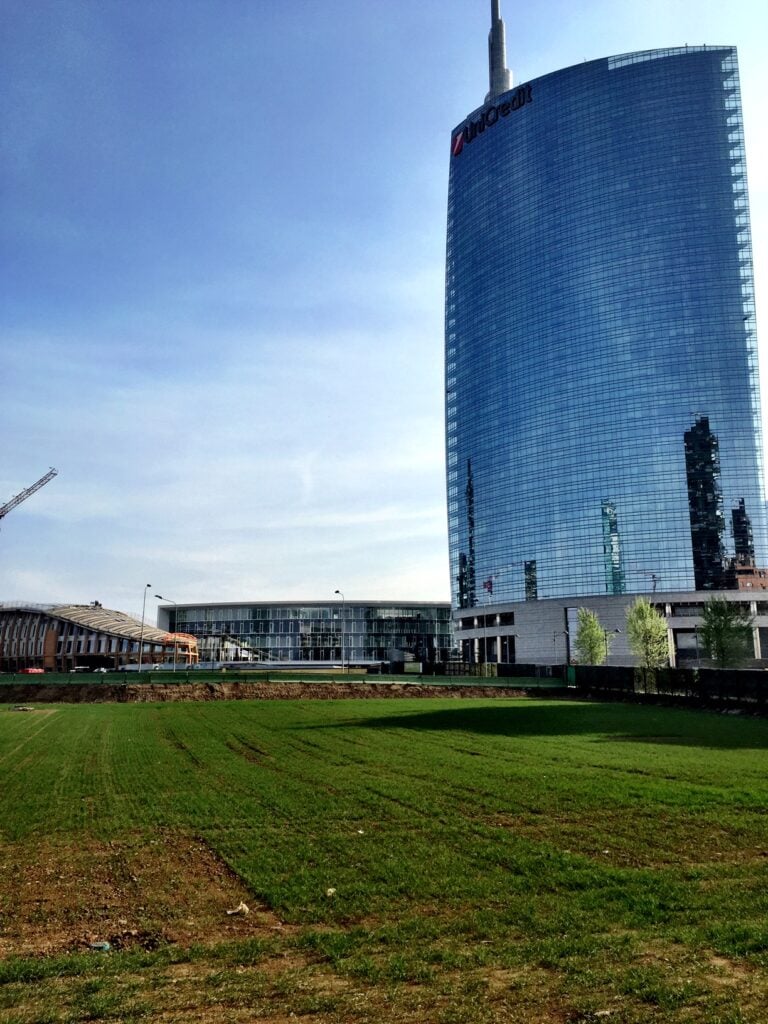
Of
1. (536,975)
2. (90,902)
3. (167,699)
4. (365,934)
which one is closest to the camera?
(536,975)

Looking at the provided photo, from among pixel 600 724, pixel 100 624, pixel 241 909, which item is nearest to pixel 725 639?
pixel 600 724

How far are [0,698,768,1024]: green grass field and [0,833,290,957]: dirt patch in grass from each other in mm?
45

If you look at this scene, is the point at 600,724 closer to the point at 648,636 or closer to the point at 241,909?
the point at 241,909

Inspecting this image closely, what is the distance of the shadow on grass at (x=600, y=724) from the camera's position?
31766mm

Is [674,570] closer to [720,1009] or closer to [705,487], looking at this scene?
[705,487]

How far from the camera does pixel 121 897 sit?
10.9 metres

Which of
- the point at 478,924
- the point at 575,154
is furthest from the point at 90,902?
the point at 575,154

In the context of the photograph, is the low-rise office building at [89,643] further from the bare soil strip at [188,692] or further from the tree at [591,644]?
the bare soil strip at [188,692]

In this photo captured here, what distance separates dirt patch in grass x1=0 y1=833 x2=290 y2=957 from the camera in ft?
30.9

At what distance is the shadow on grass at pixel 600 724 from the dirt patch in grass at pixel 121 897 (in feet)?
73.6

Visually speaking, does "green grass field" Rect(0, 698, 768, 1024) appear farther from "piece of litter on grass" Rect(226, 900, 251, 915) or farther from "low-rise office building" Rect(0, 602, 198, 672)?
"low-rise office building" Rect(0, 602, 198, 672)

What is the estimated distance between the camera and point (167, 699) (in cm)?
6581

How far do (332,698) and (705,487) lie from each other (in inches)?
5090

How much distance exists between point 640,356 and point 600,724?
516 feet
